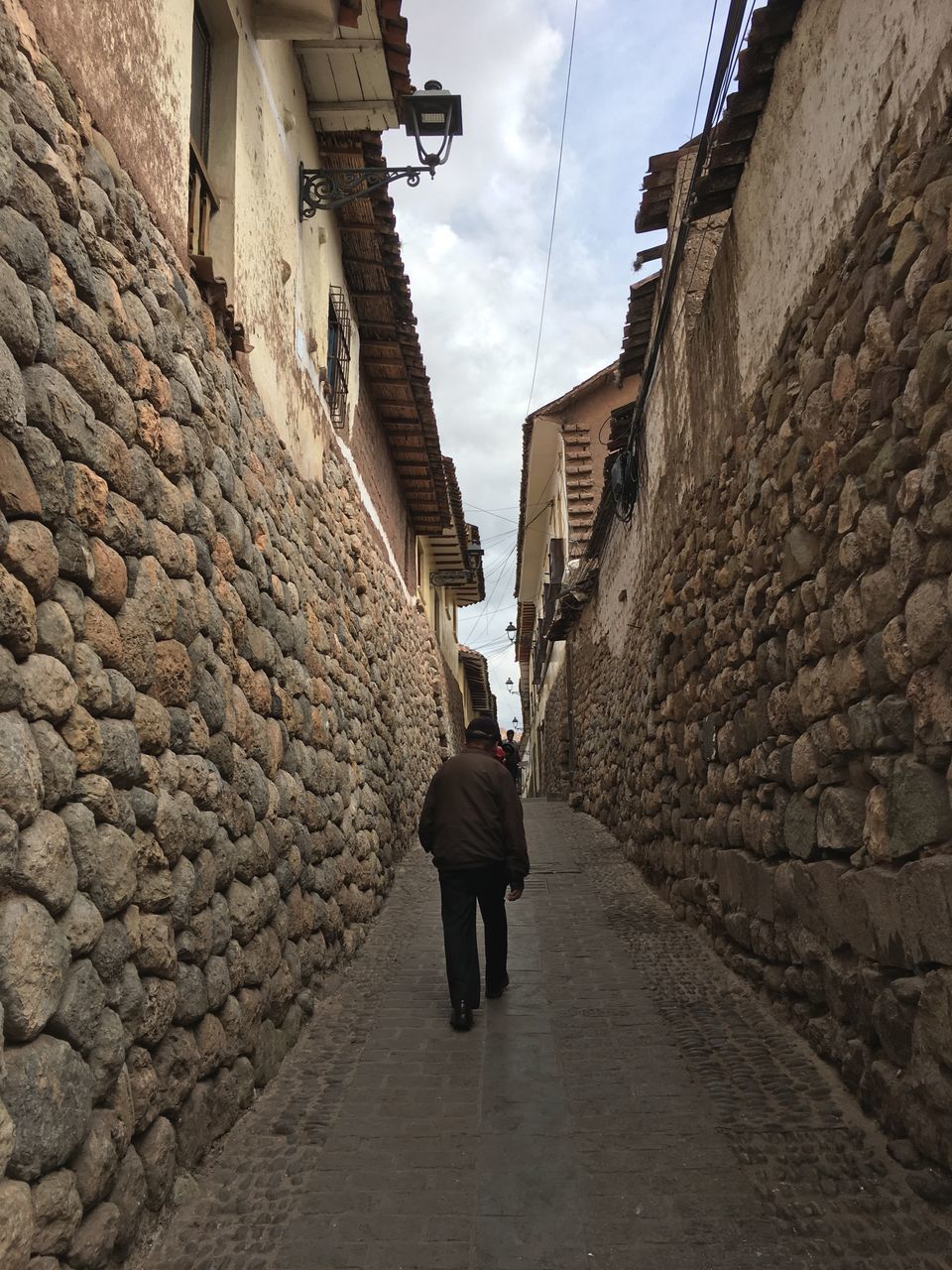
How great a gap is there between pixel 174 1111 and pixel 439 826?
7.28ft

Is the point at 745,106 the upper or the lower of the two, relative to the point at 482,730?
upper

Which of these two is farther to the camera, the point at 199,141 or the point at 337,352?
the point at 337,352

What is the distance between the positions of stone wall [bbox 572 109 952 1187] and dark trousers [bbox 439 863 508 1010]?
1.23 meters

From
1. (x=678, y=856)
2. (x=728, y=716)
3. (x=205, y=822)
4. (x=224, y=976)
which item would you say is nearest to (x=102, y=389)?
(x=205, y=822)

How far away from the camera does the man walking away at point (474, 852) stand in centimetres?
464

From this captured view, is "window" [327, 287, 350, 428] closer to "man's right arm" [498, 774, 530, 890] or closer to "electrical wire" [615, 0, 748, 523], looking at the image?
"electrical wire" [615, 0, 748, 523]

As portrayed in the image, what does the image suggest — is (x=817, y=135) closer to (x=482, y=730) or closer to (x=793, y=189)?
(x=793, y=189)

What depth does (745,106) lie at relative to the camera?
4.64 metres

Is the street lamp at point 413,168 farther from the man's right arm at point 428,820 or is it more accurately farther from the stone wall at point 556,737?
the stone wall at point 556,737

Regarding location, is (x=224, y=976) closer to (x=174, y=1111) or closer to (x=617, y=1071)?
(x=174, y=1111)

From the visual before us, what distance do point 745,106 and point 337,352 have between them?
4201 mm

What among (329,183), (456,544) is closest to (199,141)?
(329,183)

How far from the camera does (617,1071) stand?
3.74 meters

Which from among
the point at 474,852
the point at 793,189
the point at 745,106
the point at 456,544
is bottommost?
the point at 474,852
